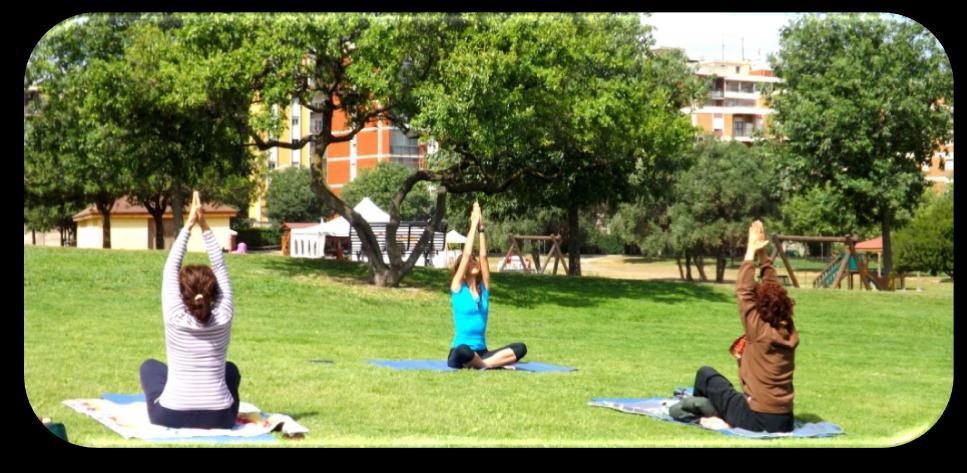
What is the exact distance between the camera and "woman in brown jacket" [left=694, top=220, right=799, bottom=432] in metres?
8.76

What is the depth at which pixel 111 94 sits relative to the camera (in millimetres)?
22031

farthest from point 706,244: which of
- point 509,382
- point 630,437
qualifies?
point 630,437

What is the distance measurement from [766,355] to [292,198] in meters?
16.5

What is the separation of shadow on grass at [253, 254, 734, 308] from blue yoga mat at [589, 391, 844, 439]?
12.3m

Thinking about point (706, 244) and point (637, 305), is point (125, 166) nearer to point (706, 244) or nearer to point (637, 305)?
point (637, 305)

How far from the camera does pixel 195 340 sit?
26.2 ft

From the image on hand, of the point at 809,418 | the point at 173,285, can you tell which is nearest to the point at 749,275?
the point at 809,418

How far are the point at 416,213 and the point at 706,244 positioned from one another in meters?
12.0

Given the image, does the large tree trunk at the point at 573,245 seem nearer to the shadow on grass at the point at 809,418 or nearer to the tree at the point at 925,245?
the tree at the point at 925,245

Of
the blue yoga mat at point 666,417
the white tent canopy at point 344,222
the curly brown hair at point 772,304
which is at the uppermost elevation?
the white tent canopy at point 344,222

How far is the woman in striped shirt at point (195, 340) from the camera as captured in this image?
7.90 metres

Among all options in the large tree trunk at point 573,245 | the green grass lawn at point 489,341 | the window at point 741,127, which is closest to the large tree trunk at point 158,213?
the green grass lawn at point 489,341

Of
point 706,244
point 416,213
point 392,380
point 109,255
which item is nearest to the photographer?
point 392,380

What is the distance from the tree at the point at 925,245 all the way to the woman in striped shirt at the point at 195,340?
30.7 meters
